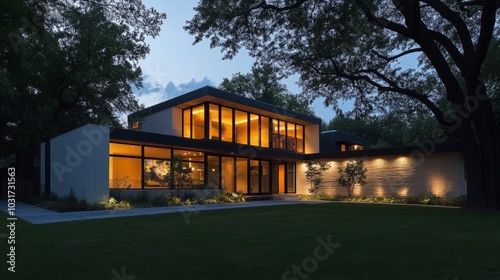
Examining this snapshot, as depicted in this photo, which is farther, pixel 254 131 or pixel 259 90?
pixel 259 90

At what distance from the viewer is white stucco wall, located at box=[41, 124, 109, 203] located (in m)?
15.2

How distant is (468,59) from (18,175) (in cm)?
2790

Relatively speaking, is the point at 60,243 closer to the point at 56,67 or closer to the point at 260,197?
the point at 260,197

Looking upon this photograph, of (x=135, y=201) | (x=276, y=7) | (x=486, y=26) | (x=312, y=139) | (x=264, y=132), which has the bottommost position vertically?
(x=135, y=201)

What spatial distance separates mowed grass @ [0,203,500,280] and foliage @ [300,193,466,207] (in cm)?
942

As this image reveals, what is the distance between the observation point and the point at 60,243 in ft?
22.3

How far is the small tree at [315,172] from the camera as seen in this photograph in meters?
23.6

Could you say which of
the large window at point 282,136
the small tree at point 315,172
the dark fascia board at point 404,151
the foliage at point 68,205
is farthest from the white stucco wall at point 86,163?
the dark fascia board at point 404,151

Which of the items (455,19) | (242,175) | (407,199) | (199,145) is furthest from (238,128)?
(455,19)

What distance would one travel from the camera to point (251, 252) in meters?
5.96

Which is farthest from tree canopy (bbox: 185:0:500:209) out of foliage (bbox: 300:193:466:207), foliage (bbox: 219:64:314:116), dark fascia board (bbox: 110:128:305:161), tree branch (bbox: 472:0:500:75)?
foliage (bbox: 219:64:314:116)

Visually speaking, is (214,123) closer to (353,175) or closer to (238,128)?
(238,128)

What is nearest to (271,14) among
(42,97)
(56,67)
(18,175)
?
(56,67)

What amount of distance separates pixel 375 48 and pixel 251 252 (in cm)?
1424
